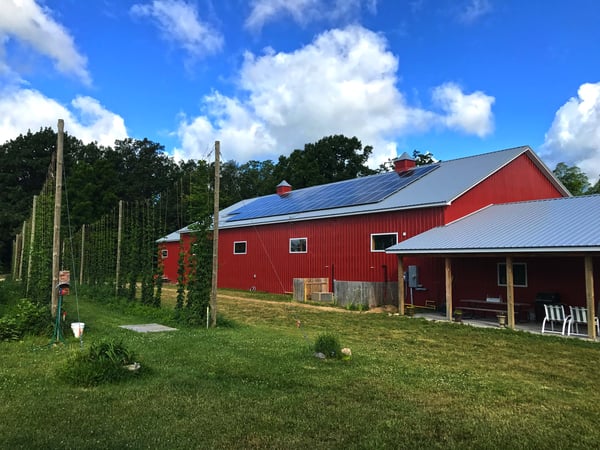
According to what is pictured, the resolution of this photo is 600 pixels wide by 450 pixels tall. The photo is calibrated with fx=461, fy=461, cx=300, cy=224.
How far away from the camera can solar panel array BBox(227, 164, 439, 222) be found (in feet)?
66.8

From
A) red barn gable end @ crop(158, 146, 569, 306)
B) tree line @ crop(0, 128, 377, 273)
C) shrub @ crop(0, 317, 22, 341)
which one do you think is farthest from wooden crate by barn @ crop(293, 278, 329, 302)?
tree line @ crop(0, 128, 377, 273)

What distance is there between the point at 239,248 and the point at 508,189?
14.6 m

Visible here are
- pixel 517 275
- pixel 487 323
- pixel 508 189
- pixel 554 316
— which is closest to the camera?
pixel 554 316

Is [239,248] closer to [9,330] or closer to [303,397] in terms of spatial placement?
[9,330]

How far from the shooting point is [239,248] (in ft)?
87.2

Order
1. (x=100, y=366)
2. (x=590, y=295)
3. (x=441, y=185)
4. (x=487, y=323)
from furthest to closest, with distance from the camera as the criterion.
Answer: (x=441, y=185)
(x=487, y=323)
(x=590, y=295)
(x=100, y=366)

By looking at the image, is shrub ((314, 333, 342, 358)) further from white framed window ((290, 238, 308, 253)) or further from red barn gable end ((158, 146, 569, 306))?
white framed window ((290, 238, 308, 253))

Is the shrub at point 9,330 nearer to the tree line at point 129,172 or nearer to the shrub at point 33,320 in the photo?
the shrub at point 33,320

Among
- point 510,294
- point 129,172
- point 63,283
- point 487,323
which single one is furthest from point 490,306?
point 129,172

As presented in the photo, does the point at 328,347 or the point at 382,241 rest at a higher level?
the point at 382,241

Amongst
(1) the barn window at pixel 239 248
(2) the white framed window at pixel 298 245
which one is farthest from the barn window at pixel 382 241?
(1) the barn window at pixel 239 248

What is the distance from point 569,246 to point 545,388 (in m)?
5.35

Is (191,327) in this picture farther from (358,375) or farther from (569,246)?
(569,246)

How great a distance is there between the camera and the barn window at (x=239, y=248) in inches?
1033
